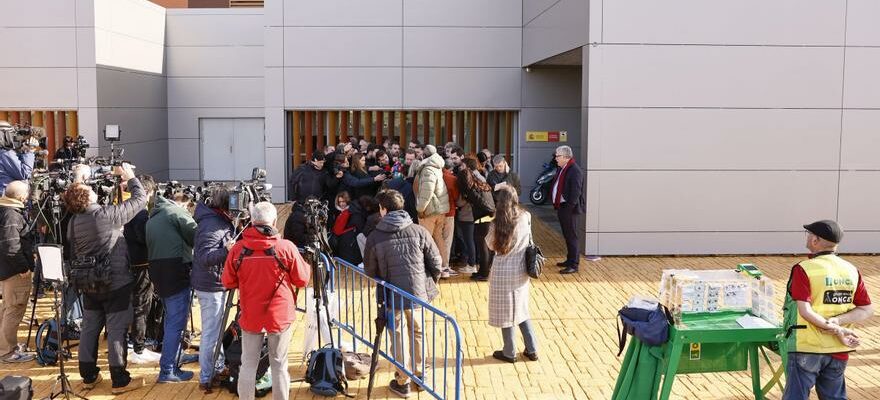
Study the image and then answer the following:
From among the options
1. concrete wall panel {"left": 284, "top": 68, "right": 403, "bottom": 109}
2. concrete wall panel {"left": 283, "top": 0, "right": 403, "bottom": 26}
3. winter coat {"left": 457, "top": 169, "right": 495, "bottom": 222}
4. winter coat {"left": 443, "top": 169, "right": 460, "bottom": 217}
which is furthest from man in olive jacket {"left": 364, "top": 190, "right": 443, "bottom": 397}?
concrete wall panel {"left": 283, "top": 0, "right": 403, "bottom": 26}

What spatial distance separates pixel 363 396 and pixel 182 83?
18.1 m

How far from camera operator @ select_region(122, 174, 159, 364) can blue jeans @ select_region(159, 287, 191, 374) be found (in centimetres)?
45

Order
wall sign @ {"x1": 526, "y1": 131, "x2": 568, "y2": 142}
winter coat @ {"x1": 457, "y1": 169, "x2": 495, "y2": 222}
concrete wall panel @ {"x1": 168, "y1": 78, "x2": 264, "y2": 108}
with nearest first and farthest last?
winter coat @ {"x1": 457, "y1": 169, "x2": 495, "y2": 222} < wall sign @ {"x1": 526, "y1": 131, "x2": 568, "y2": 142} < concrete wall panel @ {"x1": 168, "y1": 78, "x2": 264, "y2": 108}

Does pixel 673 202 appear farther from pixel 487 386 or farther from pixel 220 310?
pixel 220 310

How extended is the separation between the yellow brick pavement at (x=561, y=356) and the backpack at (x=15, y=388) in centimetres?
74

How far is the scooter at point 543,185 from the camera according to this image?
20.4m

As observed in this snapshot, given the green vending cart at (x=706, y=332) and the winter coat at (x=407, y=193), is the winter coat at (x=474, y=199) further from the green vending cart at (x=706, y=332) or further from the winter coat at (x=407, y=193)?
the green vending cart at (x=706, y=332)

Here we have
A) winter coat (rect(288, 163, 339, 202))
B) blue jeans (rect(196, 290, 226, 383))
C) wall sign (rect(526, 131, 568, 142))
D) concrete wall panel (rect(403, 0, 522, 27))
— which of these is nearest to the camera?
blue jeans (rect(196, 290, 226, 383))

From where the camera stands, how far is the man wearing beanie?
6.11 m

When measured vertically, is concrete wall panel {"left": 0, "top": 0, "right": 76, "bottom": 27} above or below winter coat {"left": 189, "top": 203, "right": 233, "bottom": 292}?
above

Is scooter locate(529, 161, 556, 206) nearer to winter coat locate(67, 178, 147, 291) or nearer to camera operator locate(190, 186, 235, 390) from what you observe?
camera operator locate(190, 186, 235, 390)

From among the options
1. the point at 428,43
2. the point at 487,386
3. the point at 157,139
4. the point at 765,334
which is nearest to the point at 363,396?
the point at 487,386

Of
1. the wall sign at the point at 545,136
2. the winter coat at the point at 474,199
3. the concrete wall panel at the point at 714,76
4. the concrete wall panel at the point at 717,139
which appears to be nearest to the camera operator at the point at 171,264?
the winter coat at the point at 474,199

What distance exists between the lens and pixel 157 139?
2353cm
